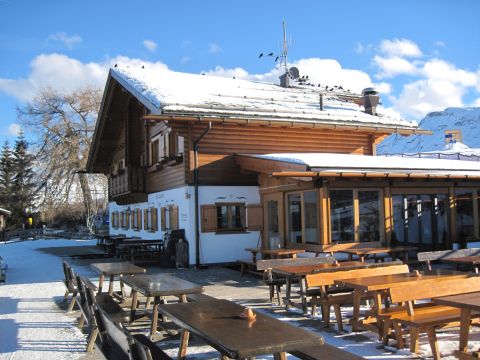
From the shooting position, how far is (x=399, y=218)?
44.2ft

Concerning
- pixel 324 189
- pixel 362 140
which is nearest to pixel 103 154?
pixel 362 140

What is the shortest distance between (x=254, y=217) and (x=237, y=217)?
53 cm

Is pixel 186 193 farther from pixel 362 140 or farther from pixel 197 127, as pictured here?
pixel 362 140

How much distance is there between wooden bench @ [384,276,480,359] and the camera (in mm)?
5289

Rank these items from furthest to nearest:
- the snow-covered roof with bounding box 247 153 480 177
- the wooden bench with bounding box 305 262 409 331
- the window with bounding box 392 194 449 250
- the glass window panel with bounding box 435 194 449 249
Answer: the glass window panel with bounding box 435 194 449 249
the window with bounding box 392 194 449 250
the snow-covered roof with bounding box 247 153 480 177
the wooden bench with bounding box 305 262 409 331

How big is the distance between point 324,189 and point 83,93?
2911 centimetres

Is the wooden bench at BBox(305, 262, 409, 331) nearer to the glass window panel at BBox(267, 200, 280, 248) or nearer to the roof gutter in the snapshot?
the glass window panel at BBox(267, 200, 280, 248)

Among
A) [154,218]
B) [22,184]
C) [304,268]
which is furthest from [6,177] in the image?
[304,268]

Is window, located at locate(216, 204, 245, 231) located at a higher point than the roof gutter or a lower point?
lower

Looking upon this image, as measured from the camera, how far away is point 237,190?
16.0m

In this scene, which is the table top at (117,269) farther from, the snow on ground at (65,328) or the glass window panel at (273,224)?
the glass window panel at (273,224)

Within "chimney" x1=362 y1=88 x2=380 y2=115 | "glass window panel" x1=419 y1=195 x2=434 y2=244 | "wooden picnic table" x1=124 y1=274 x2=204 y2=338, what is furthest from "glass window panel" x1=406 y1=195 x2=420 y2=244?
"wooden picnic table" x1=124 y1=274 x2=204 y2=338

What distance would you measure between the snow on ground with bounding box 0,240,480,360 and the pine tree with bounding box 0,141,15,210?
4042 centimetres

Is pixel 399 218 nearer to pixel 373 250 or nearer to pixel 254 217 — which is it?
pixel 373 250
